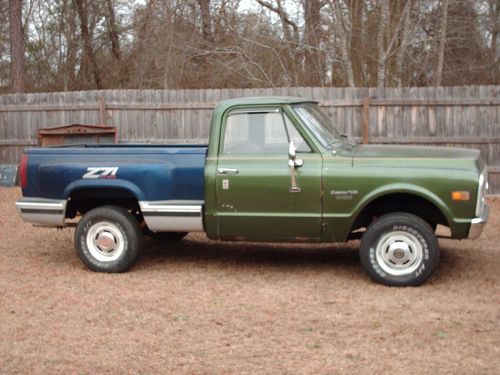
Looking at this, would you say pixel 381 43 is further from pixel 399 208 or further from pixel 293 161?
pixel 293 161

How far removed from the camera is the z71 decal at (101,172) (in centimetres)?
775

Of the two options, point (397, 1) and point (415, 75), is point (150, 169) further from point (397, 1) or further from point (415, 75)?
point (415, 75)

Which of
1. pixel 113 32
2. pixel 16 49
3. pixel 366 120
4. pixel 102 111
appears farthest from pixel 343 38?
pixel 113 32

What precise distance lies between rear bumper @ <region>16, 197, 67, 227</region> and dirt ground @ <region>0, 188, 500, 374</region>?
57 centimetres

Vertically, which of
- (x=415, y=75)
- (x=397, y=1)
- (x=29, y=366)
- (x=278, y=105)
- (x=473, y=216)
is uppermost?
(x=397, y=1)

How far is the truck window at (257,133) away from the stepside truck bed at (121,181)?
1.15 ft

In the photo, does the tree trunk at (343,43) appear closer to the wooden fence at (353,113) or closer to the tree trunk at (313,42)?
the tree trunk at (313,42)

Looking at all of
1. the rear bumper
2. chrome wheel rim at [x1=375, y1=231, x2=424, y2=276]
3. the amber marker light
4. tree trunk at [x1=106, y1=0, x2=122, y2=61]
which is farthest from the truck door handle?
tree trunk at [x1=106, y1=0, x2=122, y2=61]

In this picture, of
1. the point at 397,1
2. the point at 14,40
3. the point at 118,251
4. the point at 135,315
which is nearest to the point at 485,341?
the point at 135,315

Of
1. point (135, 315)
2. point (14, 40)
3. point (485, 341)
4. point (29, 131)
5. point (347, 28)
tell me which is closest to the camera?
point (485, 341)

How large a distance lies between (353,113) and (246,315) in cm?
800

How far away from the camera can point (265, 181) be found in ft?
24.2

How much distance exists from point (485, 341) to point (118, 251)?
3989 mm

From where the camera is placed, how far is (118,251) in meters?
7.94
